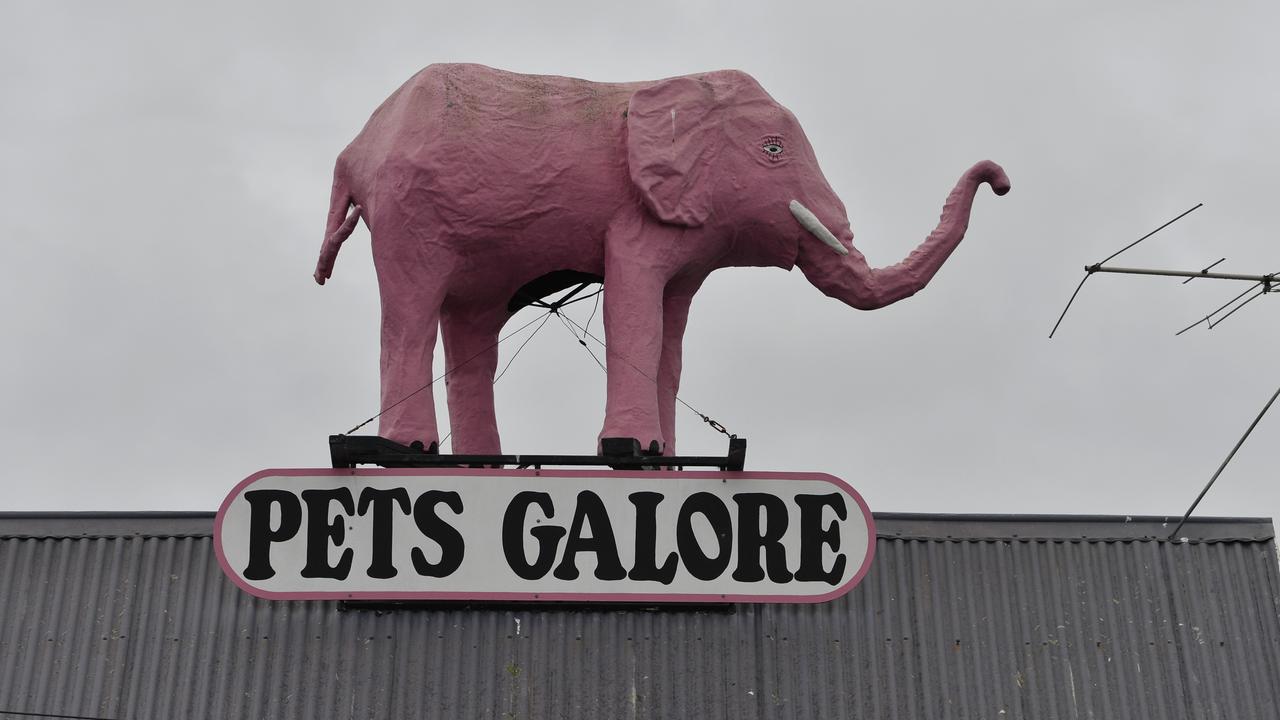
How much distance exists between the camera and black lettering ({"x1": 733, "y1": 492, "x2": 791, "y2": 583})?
27.7 feet

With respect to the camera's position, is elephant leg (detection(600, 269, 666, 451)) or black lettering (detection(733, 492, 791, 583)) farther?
elephant leg (detection(600, 269, 666, 451))

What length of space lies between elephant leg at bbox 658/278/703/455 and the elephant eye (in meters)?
0.95

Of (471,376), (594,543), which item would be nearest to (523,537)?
(594,543)

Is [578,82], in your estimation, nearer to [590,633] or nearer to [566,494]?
[566,494]

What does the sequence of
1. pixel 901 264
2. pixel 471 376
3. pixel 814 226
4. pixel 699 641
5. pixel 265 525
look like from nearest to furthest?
pixel 265 525 < pixel 699 641 < pixel 814 226 < pixel 901 264 < pixel 471 376

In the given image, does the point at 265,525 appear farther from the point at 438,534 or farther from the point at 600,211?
the point at 600,211

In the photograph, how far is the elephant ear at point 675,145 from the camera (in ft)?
31.4

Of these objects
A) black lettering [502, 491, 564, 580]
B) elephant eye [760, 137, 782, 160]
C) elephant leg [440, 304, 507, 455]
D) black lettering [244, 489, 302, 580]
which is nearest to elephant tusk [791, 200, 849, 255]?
elephant eye [760, 137, 782, 160]

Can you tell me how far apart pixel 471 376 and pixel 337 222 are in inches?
54.7

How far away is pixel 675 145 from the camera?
9695 mm

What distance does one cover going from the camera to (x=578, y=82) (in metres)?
10.1

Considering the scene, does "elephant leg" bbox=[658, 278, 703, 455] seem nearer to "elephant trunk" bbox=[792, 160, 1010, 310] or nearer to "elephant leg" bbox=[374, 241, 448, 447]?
"elephant trunk" bbox=[792, 160, 1010, 310]

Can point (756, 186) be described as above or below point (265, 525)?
above

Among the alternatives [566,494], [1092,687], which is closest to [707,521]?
[566,494]
